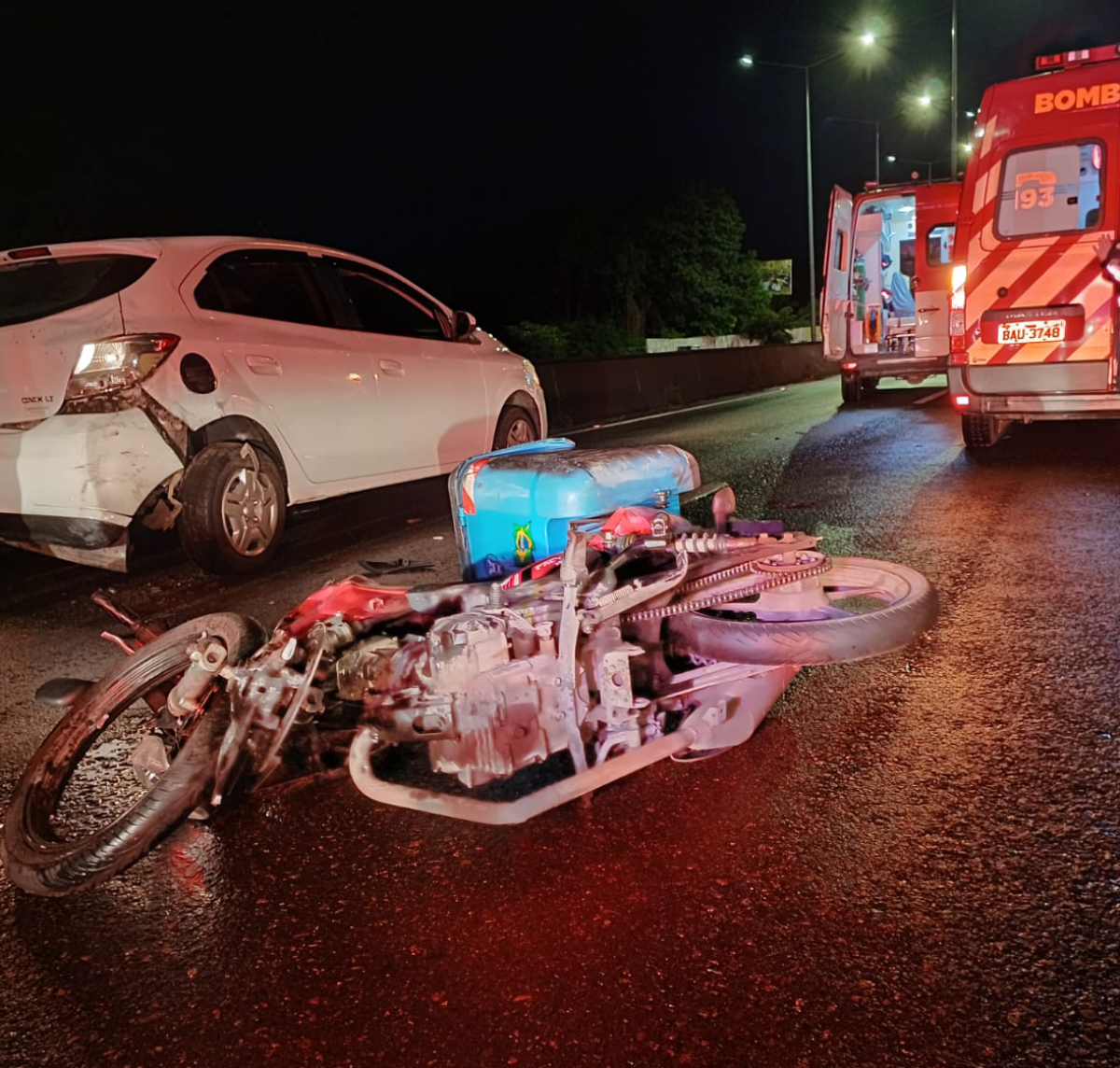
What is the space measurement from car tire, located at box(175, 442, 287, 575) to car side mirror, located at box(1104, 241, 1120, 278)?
19.2 ft

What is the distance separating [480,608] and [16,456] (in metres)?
3.47

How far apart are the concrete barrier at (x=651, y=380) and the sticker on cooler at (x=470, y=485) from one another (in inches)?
393

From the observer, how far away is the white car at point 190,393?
16.5 ft

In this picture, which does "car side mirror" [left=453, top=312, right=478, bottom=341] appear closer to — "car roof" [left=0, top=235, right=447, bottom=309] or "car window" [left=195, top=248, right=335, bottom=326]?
"car window" [left=195, top=248, right=335, bottom=326]

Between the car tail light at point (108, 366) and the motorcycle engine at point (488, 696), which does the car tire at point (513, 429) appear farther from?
the motorcycle engine at point (488, 696)

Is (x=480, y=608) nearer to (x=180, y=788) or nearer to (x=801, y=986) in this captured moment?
(x=180, y=788)

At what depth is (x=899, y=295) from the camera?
1554 centimetres

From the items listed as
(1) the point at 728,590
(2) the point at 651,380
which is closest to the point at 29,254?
(1) the point at 728,590

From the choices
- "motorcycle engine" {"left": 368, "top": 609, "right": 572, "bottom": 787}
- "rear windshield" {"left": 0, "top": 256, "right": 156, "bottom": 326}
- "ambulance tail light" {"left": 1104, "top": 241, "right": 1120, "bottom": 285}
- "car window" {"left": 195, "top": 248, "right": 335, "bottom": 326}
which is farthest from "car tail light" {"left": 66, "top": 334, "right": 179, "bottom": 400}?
"ambulance tail light" {"left": 1104, "top": 241, "right": 1120, "bottom": 285}

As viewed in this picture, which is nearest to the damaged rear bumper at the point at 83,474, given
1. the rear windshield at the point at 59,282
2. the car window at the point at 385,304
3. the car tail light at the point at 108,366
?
the car tail light at the point at 108,366

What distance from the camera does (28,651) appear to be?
14.9ft

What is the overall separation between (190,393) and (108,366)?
41cm

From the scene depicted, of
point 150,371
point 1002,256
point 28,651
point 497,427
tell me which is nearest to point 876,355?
point 1002,256

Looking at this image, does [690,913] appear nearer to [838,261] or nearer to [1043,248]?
[1043,248]
